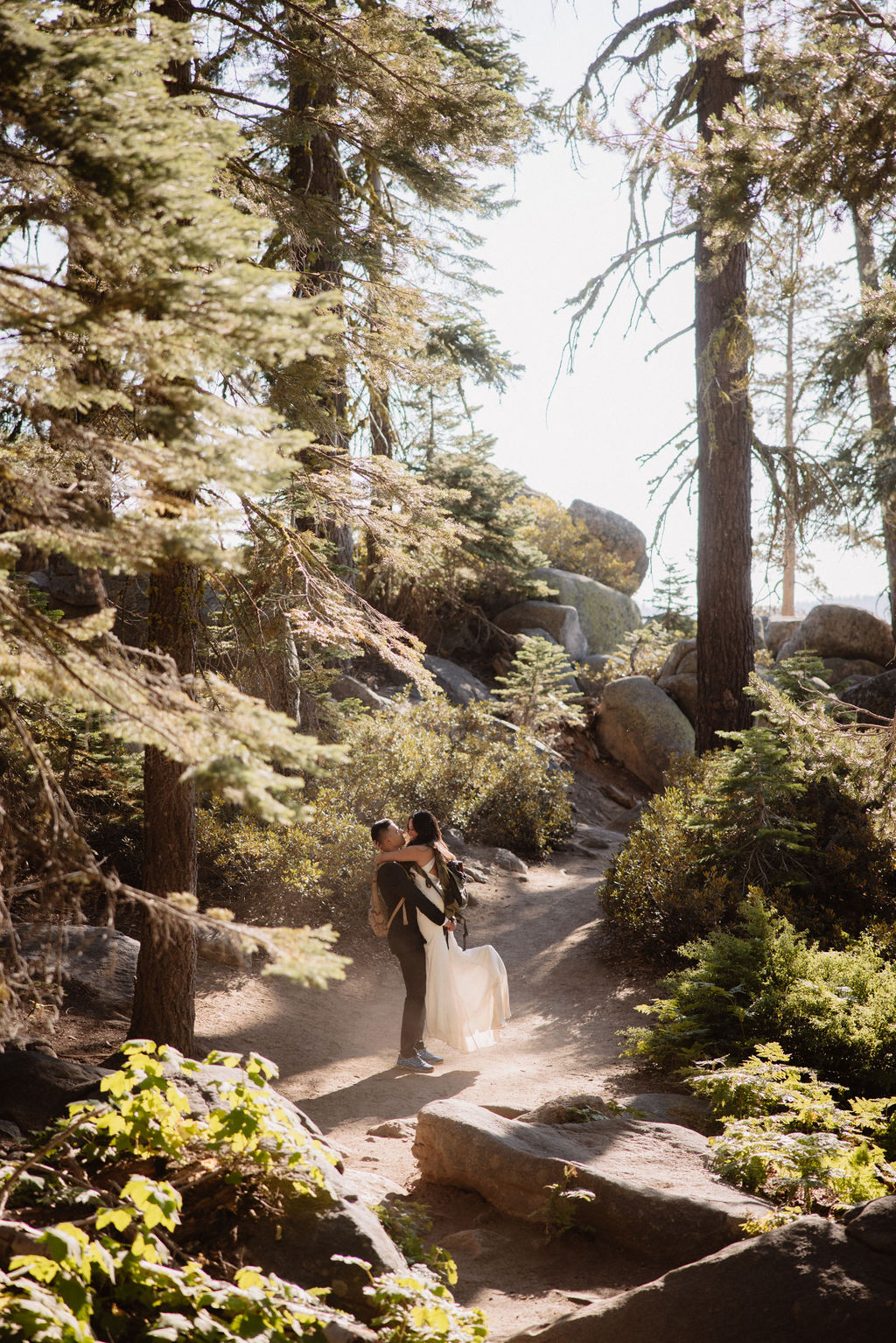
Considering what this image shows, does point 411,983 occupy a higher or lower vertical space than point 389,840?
lower

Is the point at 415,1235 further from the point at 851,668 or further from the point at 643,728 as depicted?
the point at 851,668

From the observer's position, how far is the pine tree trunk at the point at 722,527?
1116 centimetres

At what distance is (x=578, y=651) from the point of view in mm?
20578

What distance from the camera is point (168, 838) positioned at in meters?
5.48

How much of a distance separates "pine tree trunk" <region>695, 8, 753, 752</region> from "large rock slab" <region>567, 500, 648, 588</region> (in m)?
12.9

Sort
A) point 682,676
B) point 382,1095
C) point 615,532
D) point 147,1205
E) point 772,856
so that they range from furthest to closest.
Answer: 1. point 615,532
2. point 682,676
3. point 772,856
4. point 382,1095
5. point 147,1205

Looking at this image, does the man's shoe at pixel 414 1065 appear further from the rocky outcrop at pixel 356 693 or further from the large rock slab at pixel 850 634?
the large rock slab at pixel 850 634

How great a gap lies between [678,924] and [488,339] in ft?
32.4

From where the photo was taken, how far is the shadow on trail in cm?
580

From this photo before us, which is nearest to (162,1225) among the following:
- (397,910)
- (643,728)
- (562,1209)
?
(562,1209)

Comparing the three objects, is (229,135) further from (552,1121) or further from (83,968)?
(83,968)

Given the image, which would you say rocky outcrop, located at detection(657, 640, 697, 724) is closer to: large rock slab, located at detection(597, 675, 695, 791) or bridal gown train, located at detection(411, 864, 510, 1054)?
large rock slab, located at detection(597, 675, 695, 791)

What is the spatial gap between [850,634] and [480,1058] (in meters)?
13.4

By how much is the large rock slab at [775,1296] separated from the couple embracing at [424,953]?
3510 mm
